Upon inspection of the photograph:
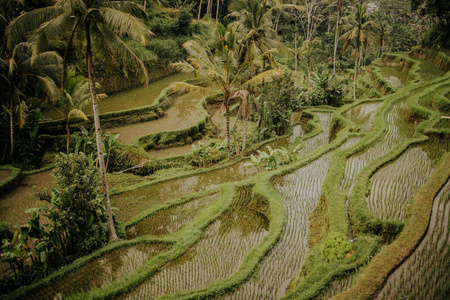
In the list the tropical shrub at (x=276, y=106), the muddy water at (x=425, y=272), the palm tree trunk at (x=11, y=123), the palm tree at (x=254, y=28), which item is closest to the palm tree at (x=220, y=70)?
the palm tree at (x=254, y=28)

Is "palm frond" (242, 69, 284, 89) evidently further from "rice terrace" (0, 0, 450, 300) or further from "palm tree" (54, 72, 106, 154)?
"palm tree" (54, 72, 106, 154)

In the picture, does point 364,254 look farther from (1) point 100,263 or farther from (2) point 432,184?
(1) point 100,263

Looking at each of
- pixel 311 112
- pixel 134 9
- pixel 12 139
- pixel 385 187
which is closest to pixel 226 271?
pixel 385 187

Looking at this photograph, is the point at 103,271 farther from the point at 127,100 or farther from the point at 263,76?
the point at 127,100

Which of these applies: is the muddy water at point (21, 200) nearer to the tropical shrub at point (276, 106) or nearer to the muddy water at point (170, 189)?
the muddy water at point (170, 189)

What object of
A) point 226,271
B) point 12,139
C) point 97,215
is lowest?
point 226,271
